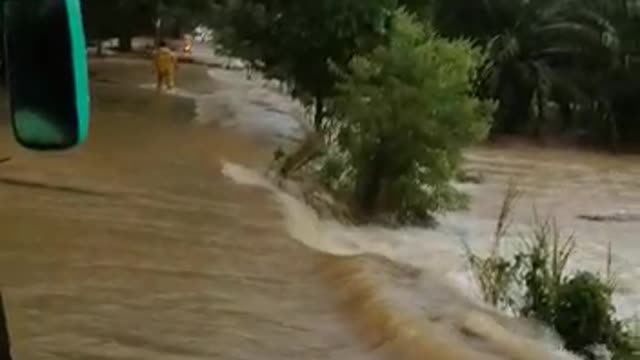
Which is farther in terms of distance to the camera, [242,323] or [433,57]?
[433,57]

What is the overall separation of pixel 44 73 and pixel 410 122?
14786mm

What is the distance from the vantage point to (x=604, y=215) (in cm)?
2098

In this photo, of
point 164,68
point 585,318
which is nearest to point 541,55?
point 164,68

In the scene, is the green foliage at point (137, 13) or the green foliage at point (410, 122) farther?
the green foliage at point (137, 13)

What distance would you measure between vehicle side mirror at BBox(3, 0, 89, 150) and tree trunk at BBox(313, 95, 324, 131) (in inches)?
718

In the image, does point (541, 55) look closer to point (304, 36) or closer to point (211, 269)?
point (304, 36)

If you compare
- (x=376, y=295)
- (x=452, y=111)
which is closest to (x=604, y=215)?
(x=452, y=111)

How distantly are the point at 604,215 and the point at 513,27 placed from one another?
1357 centimetres

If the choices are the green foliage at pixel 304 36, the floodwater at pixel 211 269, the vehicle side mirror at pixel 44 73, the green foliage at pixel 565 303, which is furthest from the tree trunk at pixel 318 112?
the vehicle side mirror at pixel 44 73

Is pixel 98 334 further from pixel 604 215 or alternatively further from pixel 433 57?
pixel 604 215

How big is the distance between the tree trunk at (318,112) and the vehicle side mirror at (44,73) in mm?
18237

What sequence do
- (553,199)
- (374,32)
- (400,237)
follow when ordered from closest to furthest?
(400,237), (374,32), (553,199)

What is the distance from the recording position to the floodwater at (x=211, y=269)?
723 centimetres

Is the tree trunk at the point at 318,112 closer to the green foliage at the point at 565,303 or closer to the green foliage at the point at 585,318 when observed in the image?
the green foliage at the point at 565,303
